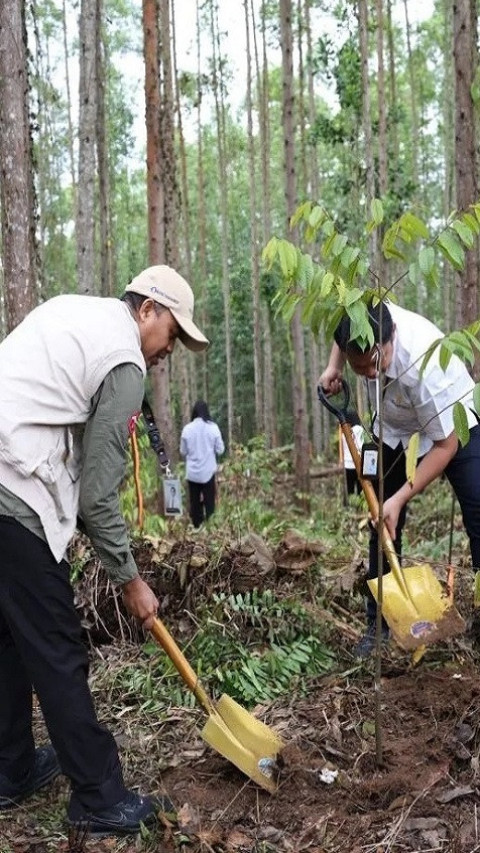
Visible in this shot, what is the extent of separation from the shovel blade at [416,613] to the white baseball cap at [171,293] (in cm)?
131

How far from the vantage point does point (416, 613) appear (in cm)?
297

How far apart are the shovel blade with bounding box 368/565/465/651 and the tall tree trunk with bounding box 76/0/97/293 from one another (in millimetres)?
5592

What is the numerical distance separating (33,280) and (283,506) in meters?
6.61

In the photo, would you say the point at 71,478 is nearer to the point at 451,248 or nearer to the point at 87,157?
the point at 451,248

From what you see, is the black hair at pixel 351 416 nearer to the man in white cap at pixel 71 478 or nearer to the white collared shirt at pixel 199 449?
Result: the man in white cap at pixel 71 478

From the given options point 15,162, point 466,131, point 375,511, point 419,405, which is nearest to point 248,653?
point 375,511

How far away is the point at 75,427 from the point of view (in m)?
2.47

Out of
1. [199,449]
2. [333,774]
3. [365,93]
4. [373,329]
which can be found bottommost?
[333,774]

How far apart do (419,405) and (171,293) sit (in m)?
1.27

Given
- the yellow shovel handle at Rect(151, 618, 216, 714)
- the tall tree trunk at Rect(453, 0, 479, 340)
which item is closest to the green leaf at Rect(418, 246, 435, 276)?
the yellow shovel handle at Rect(151, 618, 216, 714)

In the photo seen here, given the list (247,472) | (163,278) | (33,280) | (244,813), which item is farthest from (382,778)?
(247,472)

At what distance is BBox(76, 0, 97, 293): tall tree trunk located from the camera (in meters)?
7.79

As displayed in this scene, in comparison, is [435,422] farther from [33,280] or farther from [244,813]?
[33,280]

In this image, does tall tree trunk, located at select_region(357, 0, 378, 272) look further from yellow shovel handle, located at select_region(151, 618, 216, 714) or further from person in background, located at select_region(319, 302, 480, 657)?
yellow shovel handle, located at select_region(151, 618, 216, 714)
